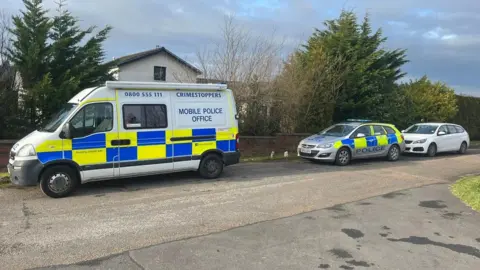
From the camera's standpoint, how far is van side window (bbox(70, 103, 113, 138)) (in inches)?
332

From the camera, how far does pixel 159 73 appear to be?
35.8 m

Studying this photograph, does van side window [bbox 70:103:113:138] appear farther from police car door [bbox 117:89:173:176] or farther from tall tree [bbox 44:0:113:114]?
tall tree [bbox 44:0:113:114]

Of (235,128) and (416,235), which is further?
(235,128)

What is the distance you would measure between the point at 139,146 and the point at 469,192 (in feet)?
23.8

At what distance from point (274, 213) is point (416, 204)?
121 inches

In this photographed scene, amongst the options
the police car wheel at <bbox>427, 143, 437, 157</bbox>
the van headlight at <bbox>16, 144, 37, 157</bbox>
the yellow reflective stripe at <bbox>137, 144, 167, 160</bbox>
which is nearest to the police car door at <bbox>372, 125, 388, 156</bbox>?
the police car wheel at <bbox>427, 143, 437, 157</bbox>

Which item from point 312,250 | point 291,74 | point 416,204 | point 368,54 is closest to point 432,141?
point 368,54

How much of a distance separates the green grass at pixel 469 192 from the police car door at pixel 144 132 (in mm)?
6441

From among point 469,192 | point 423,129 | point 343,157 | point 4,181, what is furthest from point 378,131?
point 4,181

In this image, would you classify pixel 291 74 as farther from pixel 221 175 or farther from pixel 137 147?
pixel 137 147

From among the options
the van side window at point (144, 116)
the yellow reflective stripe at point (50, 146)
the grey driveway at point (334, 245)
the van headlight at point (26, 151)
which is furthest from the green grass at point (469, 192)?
the van headlight at point (26, 151)

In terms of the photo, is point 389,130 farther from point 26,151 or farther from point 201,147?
point 26,151

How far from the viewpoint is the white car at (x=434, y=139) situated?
664 inches

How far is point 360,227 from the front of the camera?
A: 6.39m
